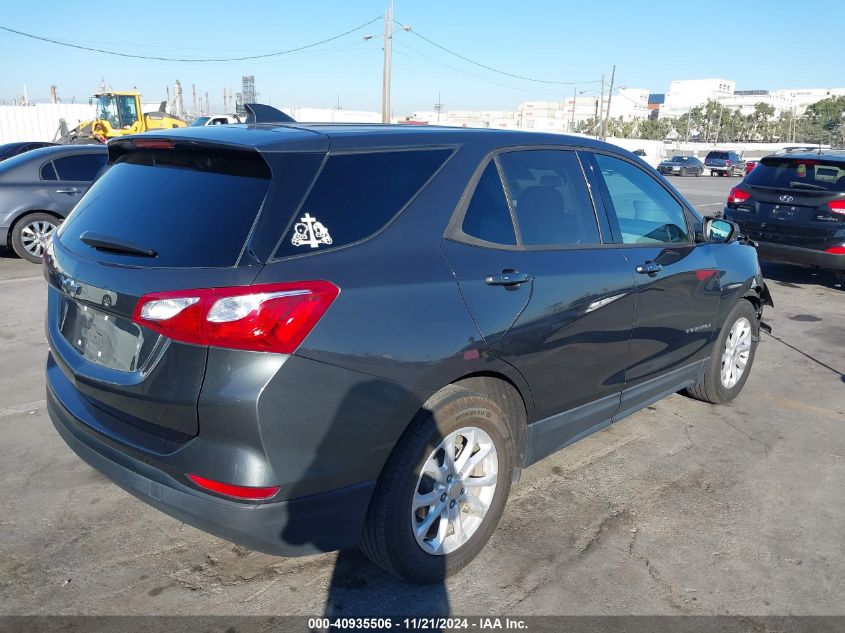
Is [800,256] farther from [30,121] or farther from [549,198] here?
[30,121]

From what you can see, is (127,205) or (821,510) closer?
(127,205)

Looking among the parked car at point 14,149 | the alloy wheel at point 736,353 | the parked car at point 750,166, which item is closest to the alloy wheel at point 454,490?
the alloy wheel at point 736,353

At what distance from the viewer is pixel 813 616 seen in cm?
282

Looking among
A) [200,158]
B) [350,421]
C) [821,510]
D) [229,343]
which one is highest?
[200,158]

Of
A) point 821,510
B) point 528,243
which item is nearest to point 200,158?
point 528,243

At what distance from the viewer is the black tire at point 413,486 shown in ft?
8.65

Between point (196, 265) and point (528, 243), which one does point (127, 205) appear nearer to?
point (196, 265)

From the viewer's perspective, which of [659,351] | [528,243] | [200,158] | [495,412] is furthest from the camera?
[659,351]

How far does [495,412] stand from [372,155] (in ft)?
3.81

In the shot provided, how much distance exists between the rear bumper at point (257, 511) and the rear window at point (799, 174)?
26.5ft

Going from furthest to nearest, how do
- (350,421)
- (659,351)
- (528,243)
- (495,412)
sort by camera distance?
(659,351) < (528,243) < (495,412) < (350,421)

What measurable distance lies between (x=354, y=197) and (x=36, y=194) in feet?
28.4

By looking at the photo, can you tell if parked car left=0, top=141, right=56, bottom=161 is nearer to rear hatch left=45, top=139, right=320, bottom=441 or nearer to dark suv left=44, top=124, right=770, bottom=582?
dark suv left=44, top=124, right=770, bottom=582

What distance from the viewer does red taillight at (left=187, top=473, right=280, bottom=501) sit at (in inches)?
91.0
